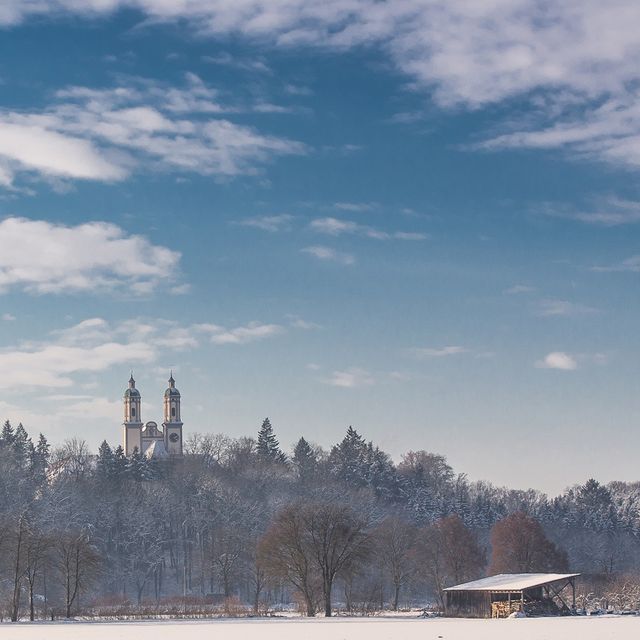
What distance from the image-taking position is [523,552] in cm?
12838

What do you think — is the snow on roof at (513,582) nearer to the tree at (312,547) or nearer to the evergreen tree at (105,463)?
the tree at (312,547)

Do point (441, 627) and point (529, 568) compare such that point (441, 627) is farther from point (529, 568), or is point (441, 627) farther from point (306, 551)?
point (529, 568)

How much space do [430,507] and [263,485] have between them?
25.3 metres

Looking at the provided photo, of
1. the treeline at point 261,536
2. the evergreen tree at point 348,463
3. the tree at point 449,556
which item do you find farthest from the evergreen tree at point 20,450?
the tree at point 449,556

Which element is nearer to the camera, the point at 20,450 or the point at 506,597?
the point at 506,597

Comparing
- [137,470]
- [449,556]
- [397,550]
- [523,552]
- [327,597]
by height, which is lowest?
[327,597]

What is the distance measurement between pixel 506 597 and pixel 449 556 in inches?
1291

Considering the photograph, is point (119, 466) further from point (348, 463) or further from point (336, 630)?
point (336, 630)

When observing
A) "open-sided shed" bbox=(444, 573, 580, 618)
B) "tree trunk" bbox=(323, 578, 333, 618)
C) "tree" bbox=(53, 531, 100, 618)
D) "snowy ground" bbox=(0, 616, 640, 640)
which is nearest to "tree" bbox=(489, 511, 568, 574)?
"open-sided shed" bbox=(444, 573, 580, 618)

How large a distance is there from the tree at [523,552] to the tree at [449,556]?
251 centimetres

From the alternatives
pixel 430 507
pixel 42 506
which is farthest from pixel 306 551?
pixel 430 507

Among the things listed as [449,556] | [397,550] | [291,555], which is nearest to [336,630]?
[291,555]

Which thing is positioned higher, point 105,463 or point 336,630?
point 105,463

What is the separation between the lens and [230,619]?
90750mm
